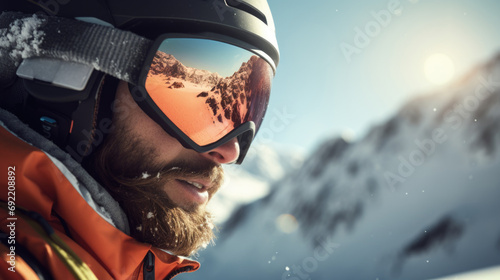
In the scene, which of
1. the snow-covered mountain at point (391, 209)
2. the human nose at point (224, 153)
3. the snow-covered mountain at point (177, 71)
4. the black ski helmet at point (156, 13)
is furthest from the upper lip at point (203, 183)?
the snow-covered mountain at point (391, 209)

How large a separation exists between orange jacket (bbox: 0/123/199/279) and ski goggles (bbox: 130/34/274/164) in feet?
1.52

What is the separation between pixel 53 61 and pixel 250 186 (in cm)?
1935

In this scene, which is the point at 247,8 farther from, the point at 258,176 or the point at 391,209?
the point at 258,176

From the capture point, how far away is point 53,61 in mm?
1161

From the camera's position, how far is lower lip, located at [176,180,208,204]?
134 centimetres

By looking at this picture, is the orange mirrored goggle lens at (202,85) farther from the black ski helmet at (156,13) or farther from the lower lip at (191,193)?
the lower lip at (191,193)

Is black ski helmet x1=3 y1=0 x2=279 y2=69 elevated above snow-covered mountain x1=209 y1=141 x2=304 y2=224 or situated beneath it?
elevated above

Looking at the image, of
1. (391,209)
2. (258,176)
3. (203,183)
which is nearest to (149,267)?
(203,183)

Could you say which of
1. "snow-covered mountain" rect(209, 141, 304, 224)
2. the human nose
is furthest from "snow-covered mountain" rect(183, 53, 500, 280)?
the human nose

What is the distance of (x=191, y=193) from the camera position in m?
1.35

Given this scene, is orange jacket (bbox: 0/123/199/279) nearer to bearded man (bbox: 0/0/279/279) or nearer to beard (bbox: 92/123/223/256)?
bearded man (bbox: 0/0/279/279)

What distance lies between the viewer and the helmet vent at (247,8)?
4.77ft

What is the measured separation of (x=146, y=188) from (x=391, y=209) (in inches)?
462

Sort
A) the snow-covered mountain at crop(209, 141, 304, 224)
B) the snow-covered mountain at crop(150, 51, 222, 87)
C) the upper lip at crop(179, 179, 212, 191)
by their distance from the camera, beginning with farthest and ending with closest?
the snow-covered mountain at crop(209, 141, 304, 224), the upper lip at crop(179, 179, 212, 191), the snow-covered mountain at crop(150, 51, 222, 87)
